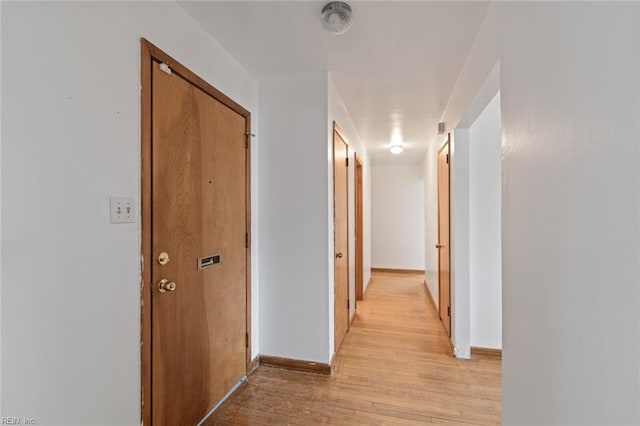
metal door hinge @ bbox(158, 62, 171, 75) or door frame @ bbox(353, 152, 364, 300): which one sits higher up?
metal door hinge @ bbox(158, 62, 171, 75)

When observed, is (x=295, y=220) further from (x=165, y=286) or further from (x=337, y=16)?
(x=337, y=16)

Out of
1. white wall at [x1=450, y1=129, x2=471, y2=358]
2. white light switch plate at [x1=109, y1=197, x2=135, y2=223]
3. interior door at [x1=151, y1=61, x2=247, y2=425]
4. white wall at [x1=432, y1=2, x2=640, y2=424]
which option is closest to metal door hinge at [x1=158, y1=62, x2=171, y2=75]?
interior door at [x1=151, y1=61, x2=247, y2=425]

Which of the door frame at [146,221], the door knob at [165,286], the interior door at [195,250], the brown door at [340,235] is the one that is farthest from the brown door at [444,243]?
the door frame at [146,221]

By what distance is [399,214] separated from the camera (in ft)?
20.9

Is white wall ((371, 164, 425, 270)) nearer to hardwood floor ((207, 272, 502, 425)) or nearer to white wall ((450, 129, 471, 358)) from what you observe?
hardwood floor ((207, 272, 502, 425))

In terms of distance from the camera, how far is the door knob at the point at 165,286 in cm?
145

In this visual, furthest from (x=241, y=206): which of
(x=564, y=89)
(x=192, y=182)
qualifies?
(x=564, y=89)

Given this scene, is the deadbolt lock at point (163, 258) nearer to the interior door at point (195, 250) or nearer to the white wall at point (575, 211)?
the interior door at point (195, 250)

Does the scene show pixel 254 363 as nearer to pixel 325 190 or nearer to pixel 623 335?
pixel 325 190

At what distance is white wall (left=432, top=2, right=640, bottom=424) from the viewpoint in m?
0.61

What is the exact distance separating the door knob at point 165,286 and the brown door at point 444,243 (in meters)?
2.49

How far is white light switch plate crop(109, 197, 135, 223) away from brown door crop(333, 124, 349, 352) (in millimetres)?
1588

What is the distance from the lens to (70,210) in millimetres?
1053

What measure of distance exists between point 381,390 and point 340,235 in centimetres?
135
